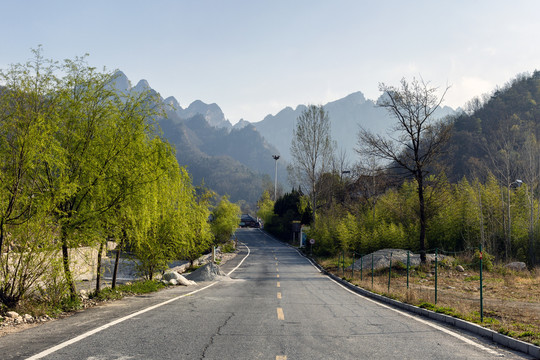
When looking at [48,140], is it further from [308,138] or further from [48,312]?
[308,138]

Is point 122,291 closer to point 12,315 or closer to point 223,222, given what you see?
point 12,315

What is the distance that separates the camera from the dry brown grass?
9.48m

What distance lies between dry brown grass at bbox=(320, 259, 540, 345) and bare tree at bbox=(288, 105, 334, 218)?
75.7ft

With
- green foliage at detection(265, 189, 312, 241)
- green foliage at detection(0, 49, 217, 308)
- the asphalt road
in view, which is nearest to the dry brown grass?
the asphalt road

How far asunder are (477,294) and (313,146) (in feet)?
129

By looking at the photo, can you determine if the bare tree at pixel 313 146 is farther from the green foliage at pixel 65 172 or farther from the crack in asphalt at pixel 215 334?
the crack in asphalt at pixel 215 334

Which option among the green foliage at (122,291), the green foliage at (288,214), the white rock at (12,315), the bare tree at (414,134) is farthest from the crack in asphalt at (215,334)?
the green foliage at (288,214)

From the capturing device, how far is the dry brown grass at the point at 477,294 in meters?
9.48

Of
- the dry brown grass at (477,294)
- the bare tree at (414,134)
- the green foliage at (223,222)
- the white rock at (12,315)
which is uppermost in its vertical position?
the bare tree at (414,134)

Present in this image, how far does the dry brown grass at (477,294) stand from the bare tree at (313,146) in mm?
23072

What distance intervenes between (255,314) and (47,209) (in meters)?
5.81

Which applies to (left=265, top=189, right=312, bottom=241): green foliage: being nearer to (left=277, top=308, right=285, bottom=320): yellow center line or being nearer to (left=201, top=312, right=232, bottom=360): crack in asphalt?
(left=277, top=308, right=285, bottom=320): yellow center line

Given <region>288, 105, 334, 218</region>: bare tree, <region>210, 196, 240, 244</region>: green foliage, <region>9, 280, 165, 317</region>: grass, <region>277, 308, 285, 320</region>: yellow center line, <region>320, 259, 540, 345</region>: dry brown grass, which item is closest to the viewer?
<region>9, 280, 165, 317</region>: grass

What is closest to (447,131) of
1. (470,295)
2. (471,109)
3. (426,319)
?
(470,295)
